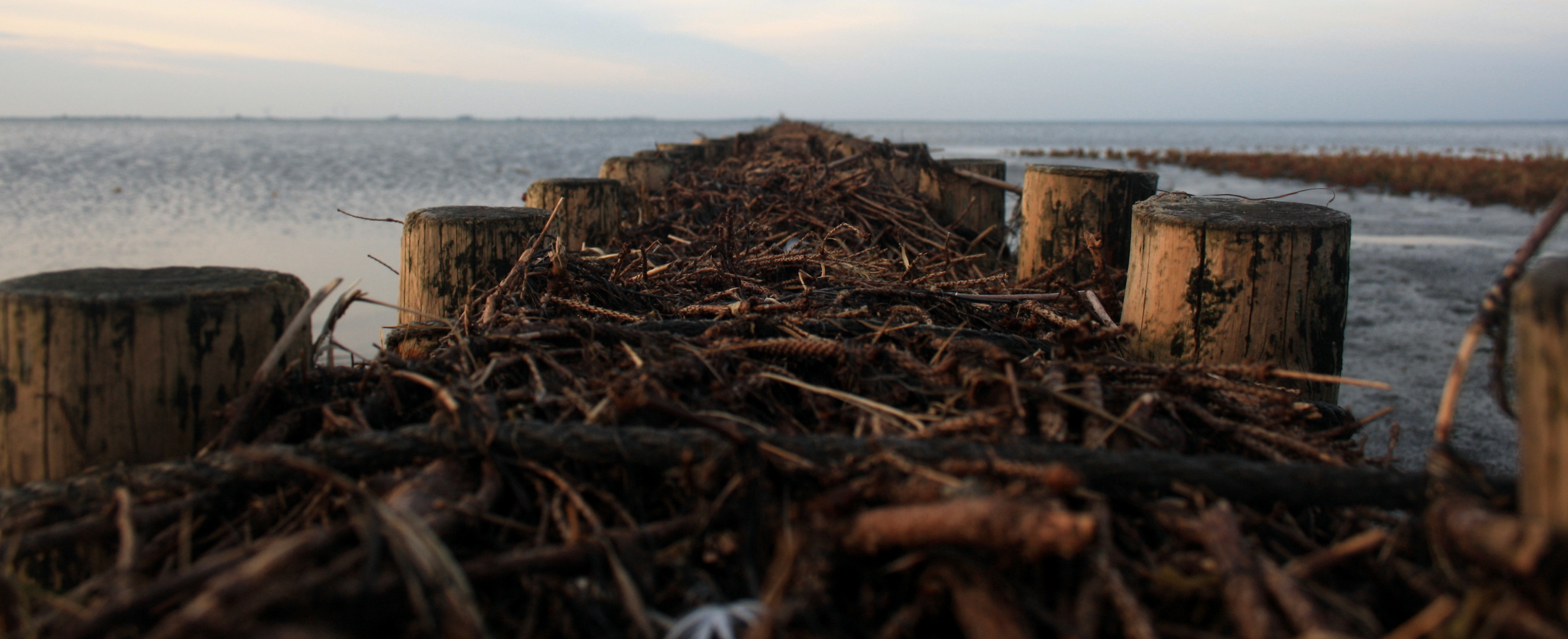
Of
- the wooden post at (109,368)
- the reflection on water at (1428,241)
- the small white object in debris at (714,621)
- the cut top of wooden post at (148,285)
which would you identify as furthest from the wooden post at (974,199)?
the reflection on water at (1428,241)

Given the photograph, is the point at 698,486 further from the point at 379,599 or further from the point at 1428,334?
the point at 1428,334

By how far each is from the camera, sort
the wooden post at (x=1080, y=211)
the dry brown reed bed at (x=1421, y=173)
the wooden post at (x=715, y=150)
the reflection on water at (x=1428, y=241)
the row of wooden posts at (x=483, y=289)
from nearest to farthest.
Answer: the row of wooden posts at (x=483, y=289) < the wooden post at (x=1080, y=211) < the wooden post at (x=715, y=150) < the reflection on water at (x=1428, y=241) < the dry brown reed bed at (x=1421, y=173)

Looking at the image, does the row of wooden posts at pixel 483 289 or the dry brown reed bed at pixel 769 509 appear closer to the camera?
the dry brown reed bed at pixel 769 509

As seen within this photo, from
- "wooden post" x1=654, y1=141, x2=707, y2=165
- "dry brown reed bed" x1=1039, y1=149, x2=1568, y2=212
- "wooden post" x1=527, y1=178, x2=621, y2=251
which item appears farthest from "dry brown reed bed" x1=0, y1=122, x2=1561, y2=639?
"dry brown reed bed" x1=1039, y1=149, x2=1568, y2=212

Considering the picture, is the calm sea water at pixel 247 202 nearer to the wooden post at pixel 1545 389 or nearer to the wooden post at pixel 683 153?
the wooden post at pixel 683 153

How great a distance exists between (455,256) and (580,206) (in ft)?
5.66

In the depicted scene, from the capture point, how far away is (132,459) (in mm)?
1749

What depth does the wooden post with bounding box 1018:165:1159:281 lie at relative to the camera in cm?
410

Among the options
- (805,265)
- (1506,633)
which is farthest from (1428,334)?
(1506,633)

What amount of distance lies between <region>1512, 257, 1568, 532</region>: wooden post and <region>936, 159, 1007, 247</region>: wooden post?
524cm

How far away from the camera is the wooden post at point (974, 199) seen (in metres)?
6.40

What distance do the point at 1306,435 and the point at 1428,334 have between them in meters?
6.81

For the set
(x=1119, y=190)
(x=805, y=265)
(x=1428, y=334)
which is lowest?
(x=1428, y=334)

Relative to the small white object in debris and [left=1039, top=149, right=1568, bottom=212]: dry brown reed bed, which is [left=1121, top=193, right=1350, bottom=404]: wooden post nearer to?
the small white object in debris
